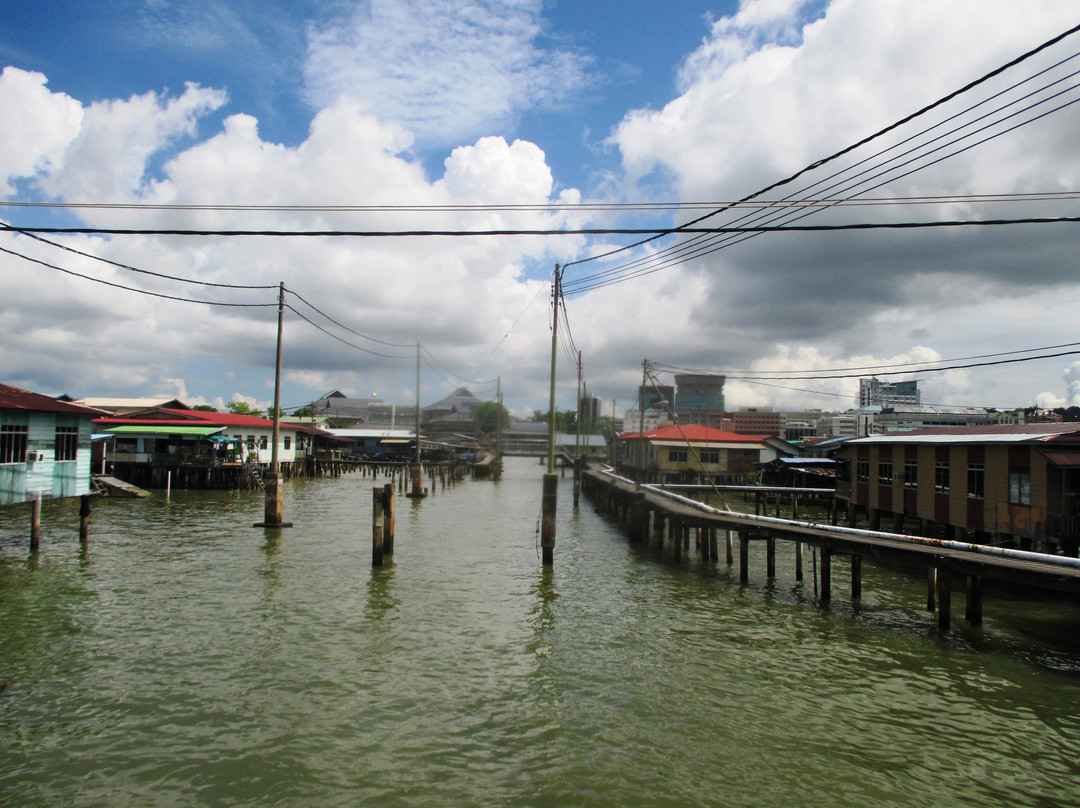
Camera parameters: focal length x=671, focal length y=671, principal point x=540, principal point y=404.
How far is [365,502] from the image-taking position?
3734 cm

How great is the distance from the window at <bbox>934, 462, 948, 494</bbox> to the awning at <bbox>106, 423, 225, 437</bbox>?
40643 millimetres

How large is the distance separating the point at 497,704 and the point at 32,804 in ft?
17.8

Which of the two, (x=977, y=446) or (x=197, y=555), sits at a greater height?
(x=977, y=446)

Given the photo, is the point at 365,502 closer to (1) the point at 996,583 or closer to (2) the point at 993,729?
(1) the point at 996,583

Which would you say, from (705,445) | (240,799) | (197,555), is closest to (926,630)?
(240,799)

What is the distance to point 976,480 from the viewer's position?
21.1 metres

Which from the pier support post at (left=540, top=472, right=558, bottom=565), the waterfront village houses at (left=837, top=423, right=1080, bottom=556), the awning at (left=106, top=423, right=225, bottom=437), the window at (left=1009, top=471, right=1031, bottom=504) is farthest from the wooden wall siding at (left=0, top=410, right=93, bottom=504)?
the window at (left=1009, top=471, right=1031, bottom=504)

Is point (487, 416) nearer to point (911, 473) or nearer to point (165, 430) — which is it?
point (165, 430)

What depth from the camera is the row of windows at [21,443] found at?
2558cm

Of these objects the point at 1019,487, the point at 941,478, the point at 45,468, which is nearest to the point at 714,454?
the point at 941,478

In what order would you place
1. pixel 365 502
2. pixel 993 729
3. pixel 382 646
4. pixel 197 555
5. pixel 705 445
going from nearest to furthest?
pixel 993 729, pixel 382 646, pixel 197 555, pixel 365 502, pixel 705 445

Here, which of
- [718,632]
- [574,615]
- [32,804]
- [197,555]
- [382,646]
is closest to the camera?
[32,804]

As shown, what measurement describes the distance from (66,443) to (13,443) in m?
3.58

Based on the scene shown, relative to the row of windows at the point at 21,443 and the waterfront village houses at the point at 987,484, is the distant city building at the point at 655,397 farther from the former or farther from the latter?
the row of windows at the point at 21,443
